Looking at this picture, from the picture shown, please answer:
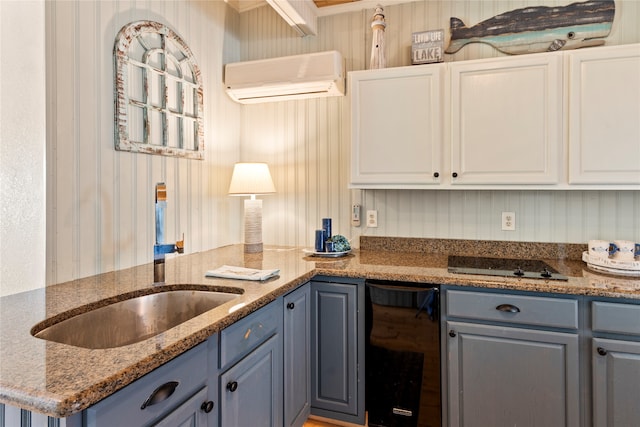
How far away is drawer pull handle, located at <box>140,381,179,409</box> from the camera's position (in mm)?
940

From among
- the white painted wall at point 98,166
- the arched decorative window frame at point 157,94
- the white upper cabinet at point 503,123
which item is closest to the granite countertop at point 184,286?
the white painted wall at point 98,166

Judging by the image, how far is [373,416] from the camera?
1.94 m

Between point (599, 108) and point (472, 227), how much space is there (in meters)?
0.89

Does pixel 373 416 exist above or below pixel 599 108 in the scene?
below

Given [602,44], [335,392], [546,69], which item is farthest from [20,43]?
[602,44]

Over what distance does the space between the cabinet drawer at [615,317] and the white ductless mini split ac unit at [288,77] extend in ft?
6.02

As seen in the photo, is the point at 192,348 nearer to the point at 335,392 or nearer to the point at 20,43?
the point at 335,392

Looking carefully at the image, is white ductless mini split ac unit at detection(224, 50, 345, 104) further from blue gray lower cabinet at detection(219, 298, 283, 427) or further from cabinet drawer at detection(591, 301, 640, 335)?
cabinet drawer at detection(591, 301, 640, 335)

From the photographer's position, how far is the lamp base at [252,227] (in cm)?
246

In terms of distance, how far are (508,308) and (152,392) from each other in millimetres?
1451

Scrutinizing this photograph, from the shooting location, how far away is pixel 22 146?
1413 millimetres

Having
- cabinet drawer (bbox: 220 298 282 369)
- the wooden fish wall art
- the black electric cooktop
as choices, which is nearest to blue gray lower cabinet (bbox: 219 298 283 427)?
cabinet drawer (bbox: 220 298 282 369)

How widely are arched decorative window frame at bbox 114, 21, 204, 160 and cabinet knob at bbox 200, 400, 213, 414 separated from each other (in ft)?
4.08

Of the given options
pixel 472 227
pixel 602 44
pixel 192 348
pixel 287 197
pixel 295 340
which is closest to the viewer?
pixel 192 348
